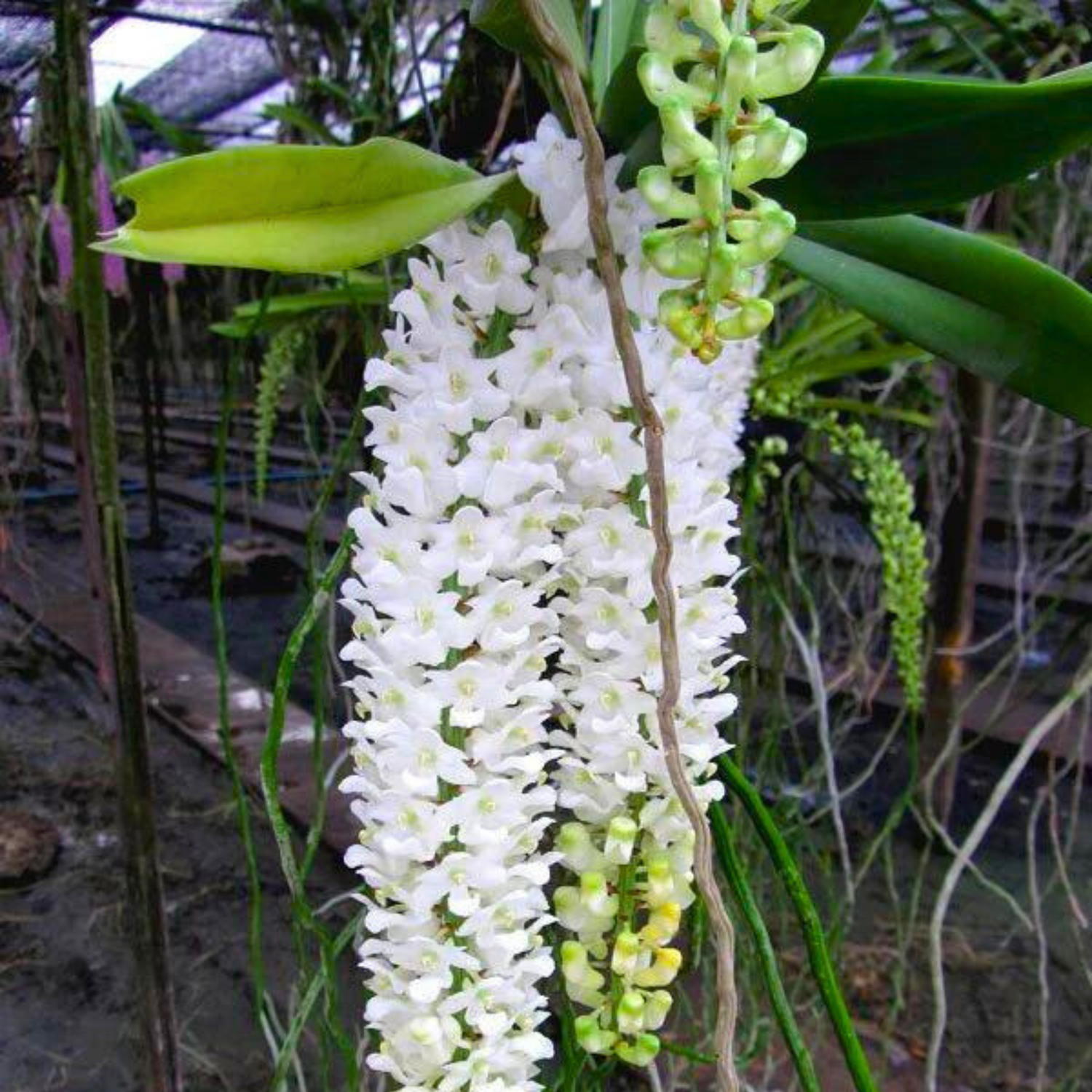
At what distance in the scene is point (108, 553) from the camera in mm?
601

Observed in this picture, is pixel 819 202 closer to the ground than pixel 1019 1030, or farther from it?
farther from it

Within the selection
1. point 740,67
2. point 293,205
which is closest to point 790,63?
point 740,67

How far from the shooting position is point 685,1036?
138 cm

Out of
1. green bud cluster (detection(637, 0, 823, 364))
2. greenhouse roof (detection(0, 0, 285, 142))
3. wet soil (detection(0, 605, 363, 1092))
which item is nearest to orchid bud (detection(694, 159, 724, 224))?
green bud cluster (detection(637, 0, 823, 364))

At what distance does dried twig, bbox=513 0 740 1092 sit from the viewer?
0.94ft

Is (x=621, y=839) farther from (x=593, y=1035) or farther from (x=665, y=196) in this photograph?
(x=665, y=196)

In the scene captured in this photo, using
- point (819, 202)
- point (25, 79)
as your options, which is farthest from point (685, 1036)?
point (25, 79)

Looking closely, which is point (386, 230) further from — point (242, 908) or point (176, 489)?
point (176, 489)

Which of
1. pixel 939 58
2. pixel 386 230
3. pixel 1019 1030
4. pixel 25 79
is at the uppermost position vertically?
pixel 939 58

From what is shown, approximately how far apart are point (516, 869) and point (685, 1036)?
45.3 inches

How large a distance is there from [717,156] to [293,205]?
0.37ft

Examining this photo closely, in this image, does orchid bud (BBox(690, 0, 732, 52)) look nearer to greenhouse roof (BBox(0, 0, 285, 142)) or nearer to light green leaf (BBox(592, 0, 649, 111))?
light green leaf (BBox(592, 0, 649, 111))

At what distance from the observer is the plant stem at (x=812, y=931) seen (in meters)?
0.41

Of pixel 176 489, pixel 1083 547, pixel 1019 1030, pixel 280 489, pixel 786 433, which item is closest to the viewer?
pixel 1083 547
